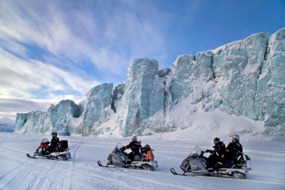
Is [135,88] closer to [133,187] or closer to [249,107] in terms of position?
[249,107]

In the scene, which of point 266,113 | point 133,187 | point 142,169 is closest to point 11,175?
point 133,187

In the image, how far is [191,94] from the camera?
1961 inches

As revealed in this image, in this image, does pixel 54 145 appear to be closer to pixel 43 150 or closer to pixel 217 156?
pixel 43 150

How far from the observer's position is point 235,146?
26.5 feet

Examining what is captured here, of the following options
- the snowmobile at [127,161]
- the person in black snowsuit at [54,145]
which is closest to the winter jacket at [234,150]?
the snowmobile at [127,161]

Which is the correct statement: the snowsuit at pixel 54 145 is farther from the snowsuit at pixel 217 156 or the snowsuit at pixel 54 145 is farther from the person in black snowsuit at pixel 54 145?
the snowsuit at pixel 217 156

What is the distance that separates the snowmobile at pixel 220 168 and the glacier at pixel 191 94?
30563mm

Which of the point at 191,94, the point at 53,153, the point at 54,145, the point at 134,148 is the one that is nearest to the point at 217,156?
the point at 134,148

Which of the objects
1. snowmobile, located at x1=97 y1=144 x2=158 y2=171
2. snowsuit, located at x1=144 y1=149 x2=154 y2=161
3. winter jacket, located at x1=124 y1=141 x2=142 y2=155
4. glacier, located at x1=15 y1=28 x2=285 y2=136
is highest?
glacier, located at x1=15 y1=28 x2=285 y2=136

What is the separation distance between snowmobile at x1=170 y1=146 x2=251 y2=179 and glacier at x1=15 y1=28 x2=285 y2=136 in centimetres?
3056

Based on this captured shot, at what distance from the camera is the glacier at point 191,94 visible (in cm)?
3644

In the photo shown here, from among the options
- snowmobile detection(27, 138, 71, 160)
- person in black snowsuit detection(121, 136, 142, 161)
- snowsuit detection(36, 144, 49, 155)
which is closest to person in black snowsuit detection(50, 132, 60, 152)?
snowmobile detection(27, 138, 71, 160)

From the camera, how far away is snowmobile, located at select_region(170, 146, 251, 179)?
25.8ft

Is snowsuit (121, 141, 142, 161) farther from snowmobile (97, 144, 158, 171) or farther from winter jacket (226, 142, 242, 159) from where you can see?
winter jacket (226, 142, 242, 159)
